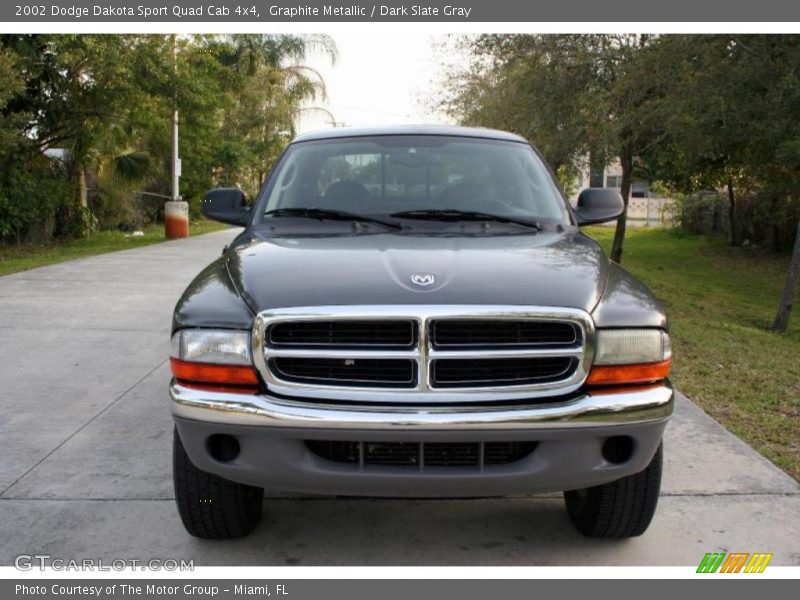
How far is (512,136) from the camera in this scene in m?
5.22

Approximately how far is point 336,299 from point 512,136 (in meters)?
2.37

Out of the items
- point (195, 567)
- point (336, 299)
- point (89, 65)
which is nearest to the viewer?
point (336, 299)

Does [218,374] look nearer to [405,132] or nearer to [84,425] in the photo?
[405,132]

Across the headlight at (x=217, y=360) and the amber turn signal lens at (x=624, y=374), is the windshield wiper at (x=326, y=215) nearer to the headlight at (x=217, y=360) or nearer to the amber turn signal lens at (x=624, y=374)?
the headlight at (x=217, y=360)

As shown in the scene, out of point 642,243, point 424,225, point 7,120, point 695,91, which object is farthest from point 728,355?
point 642,243

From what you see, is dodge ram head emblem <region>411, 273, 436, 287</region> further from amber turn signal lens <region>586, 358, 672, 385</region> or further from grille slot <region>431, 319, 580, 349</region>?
amber turn signal lens <region>586, 358, 672, 385</region>

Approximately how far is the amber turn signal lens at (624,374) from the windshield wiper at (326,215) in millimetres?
1331

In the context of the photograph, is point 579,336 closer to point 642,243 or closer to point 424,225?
point 424,225

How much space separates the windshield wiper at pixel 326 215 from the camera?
428cm

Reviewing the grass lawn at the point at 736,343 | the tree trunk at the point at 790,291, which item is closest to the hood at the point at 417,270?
the grass lawn at the point at 736,343

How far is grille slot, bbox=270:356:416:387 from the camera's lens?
323 centimetres

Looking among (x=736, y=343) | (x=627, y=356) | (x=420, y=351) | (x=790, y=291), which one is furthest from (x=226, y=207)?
(x=790, y=291)

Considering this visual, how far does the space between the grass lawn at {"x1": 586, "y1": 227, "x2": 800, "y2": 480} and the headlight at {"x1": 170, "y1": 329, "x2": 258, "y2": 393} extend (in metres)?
2.95

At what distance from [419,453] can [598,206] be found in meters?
2.27
